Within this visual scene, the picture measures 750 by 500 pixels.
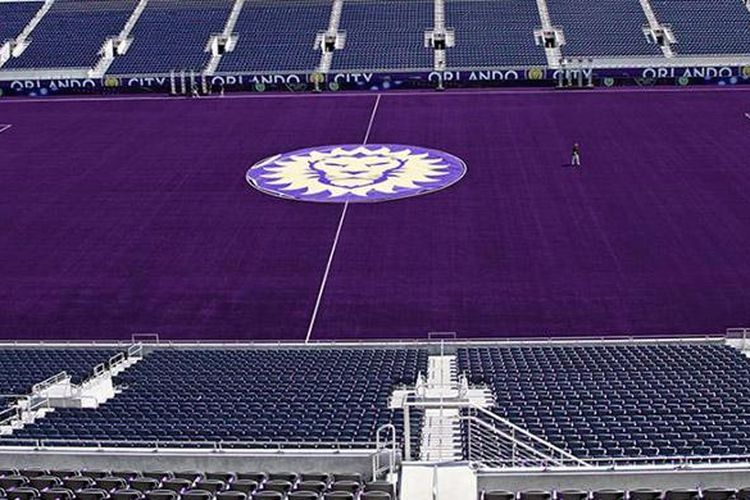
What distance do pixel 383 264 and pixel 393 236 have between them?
8.47 feet


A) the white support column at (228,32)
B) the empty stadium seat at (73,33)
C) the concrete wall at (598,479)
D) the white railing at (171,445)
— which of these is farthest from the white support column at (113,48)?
the concrete wall at (598,479)

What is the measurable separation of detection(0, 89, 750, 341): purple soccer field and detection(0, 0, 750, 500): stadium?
14cm

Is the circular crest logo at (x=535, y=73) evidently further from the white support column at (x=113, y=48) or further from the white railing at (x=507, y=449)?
the white railing at (x=507, y=449)

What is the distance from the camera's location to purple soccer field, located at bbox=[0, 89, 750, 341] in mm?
25000

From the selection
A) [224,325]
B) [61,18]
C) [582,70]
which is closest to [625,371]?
[224,325]

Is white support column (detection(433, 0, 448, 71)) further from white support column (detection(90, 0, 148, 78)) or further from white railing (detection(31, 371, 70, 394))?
white railing (detection(31, 371, 70, 394))

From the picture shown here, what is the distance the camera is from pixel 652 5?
69062mm

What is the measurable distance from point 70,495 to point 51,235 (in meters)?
23.8

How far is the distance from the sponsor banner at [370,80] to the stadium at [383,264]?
0.18 m

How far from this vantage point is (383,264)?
2845 centimetres

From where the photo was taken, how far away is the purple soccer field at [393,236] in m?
25.0

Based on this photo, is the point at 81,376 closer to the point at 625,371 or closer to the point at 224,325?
the point at 224,325

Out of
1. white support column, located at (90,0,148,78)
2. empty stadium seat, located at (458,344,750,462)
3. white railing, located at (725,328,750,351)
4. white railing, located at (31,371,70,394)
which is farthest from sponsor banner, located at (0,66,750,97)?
white railing, located at (31,371,70,394)

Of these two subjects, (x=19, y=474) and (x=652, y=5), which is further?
(x=652, y=5)
